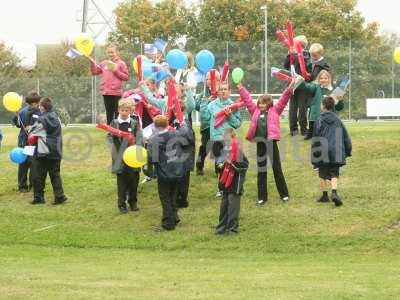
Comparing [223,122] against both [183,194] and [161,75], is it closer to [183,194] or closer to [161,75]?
[183,194]

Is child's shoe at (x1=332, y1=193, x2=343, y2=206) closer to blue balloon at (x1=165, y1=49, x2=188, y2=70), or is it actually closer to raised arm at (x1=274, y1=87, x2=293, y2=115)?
raised arm at (x1=274, y1=87, x2=293, y2=115)

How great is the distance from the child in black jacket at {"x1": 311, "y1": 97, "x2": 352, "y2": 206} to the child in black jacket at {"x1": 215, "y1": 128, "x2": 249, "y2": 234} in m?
1.41

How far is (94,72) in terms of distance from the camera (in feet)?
53.3

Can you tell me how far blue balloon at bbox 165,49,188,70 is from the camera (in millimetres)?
14492

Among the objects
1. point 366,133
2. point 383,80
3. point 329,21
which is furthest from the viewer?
point 329,21

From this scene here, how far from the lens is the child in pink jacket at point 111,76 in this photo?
15938 millimetres

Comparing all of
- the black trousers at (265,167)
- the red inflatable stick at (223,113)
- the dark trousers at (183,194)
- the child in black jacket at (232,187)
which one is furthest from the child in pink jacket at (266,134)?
the dark trousers at (183,194)

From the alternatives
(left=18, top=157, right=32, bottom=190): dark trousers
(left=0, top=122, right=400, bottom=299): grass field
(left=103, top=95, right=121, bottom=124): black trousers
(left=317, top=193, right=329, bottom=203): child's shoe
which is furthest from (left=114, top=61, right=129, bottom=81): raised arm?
(left=317, top=193, right=329, bottom=203): child's shoe

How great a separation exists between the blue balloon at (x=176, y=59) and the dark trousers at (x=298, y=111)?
277 cm

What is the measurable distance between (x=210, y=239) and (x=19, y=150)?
453cm

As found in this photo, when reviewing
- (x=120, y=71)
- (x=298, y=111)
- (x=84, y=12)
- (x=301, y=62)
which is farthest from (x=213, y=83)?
(x=84, y=12)

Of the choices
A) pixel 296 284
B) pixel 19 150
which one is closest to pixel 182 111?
pixel 19 150

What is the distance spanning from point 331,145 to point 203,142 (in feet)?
9.63

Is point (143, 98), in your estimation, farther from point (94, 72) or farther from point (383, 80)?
point (383, 80)
